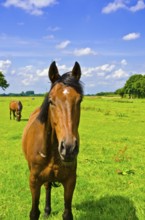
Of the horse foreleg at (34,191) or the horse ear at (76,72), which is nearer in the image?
the horse ear at (76,72)

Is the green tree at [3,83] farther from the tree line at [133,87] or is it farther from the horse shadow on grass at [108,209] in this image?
the horse shadow on grass at [108,209]

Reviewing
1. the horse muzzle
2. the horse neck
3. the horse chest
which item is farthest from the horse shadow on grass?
the horse muzzle

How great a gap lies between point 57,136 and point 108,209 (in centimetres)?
330

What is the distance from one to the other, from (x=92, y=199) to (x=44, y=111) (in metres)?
3.41

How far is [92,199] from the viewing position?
24.1 ft


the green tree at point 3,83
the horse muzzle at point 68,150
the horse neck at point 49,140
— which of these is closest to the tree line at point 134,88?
the green tree at point 3,83

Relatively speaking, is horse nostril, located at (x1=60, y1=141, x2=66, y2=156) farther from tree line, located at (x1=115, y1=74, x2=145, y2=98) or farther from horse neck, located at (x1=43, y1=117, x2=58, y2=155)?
tree line, located at (x1=115, y1=74, x2=145, y2=98)

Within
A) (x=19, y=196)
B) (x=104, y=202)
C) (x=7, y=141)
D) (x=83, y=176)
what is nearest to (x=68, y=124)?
(x=104, y=202)

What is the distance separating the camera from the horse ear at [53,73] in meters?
4.34

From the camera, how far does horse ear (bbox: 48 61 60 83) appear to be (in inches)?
171

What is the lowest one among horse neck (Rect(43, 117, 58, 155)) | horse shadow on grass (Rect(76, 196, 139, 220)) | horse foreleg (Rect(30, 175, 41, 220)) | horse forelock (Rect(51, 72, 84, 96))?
horse shadow on grass (Rect(76, 196, 139, 220))

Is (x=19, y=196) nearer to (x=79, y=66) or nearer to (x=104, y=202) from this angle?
(x=104, y=202)

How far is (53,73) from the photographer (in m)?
4.44

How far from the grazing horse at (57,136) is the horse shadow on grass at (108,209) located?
1106mm
